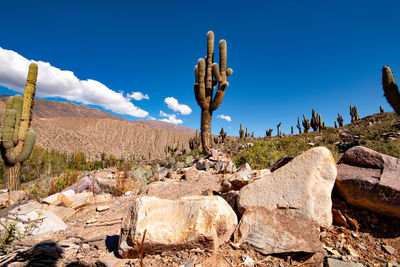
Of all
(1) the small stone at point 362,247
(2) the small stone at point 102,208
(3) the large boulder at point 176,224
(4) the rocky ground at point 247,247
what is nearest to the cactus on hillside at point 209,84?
(2) the small stone at point 102,208

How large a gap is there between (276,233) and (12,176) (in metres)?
11.0

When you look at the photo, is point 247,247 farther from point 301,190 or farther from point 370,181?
point 370,181

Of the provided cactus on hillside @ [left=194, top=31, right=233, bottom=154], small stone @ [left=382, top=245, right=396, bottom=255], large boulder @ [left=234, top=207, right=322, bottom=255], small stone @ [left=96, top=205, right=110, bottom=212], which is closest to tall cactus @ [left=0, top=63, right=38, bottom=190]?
small stone @ [left=96, top=205, right=110, bottom=212]

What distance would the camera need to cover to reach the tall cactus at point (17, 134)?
27.4ft

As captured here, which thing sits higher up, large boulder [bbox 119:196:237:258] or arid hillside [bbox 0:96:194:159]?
arid hillside [bbox 0:96:194:159]

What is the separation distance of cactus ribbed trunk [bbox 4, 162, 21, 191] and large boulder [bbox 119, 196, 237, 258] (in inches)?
373

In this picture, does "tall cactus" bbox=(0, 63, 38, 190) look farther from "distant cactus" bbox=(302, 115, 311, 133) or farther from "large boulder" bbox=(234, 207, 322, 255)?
"distant cactus" bbox=(302, 115, 311, 133)

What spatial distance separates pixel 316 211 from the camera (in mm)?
2186

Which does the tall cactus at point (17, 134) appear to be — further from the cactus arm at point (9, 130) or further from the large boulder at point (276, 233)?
the large boulder at point (276, 233)

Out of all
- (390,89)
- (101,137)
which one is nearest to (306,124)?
(390,89)

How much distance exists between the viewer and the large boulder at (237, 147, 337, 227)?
2195 millimetres

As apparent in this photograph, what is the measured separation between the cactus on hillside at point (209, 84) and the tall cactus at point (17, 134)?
802cm

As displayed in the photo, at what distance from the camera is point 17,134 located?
8.74m

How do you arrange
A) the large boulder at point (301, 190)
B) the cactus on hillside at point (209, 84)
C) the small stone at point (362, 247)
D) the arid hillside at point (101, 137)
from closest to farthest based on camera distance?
the small stone at point (362, 247) < the large boulder at point (301, 190) < the cactus on hillside at point (209, 84) < the arid hillside at point (101, 137)
